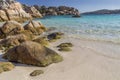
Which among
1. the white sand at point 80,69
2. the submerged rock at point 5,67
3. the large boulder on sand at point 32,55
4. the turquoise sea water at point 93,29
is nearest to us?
the white sand at point 80,69

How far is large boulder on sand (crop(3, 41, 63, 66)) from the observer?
32.7ft

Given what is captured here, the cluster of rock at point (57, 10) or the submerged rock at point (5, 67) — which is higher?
the submerged rock at point (5, 67)

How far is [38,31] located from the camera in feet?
76.8

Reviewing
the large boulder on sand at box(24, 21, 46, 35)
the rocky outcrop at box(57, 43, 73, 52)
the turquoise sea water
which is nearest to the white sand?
the rocky outcrop at box(57, 43, 73, 52)

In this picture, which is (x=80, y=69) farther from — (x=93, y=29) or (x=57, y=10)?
(x=57, y=10)

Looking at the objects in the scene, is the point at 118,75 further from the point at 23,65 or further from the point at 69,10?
the point at 69,10

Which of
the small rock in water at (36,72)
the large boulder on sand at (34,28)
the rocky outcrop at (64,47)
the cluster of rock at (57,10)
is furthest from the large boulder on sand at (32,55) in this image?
the cluster of rock at (57,10)

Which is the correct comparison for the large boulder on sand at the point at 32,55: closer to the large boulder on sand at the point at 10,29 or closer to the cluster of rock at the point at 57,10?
the large boulder on sand at the point at 10,29

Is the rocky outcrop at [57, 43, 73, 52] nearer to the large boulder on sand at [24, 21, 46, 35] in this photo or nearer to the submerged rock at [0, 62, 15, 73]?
the submerged rock at [0, 62, 15, 73]

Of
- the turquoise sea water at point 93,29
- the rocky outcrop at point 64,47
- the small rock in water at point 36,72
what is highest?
the small rock in water at point 36,72

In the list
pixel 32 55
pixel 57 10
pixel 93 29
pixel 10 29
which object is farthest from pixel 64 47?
pixel 57 10

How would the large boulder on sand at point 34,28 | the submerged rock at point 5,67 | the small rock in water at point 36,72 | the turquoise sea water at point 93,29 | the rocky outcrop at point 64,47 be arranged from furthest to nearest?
1. the large boulder on sand at point 34,28
2. the turquoise sea water at point 93,29
3. the rocky outcrop at point 64,47
4. the submerged rock at point 5,67
5. the small rock in water at point 36,72

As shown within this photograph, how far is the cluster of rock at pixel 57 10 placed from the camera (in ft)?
345

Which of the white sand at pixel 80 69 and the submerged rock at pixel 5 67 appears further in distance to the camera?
the submerged rock at pixel 5 67
